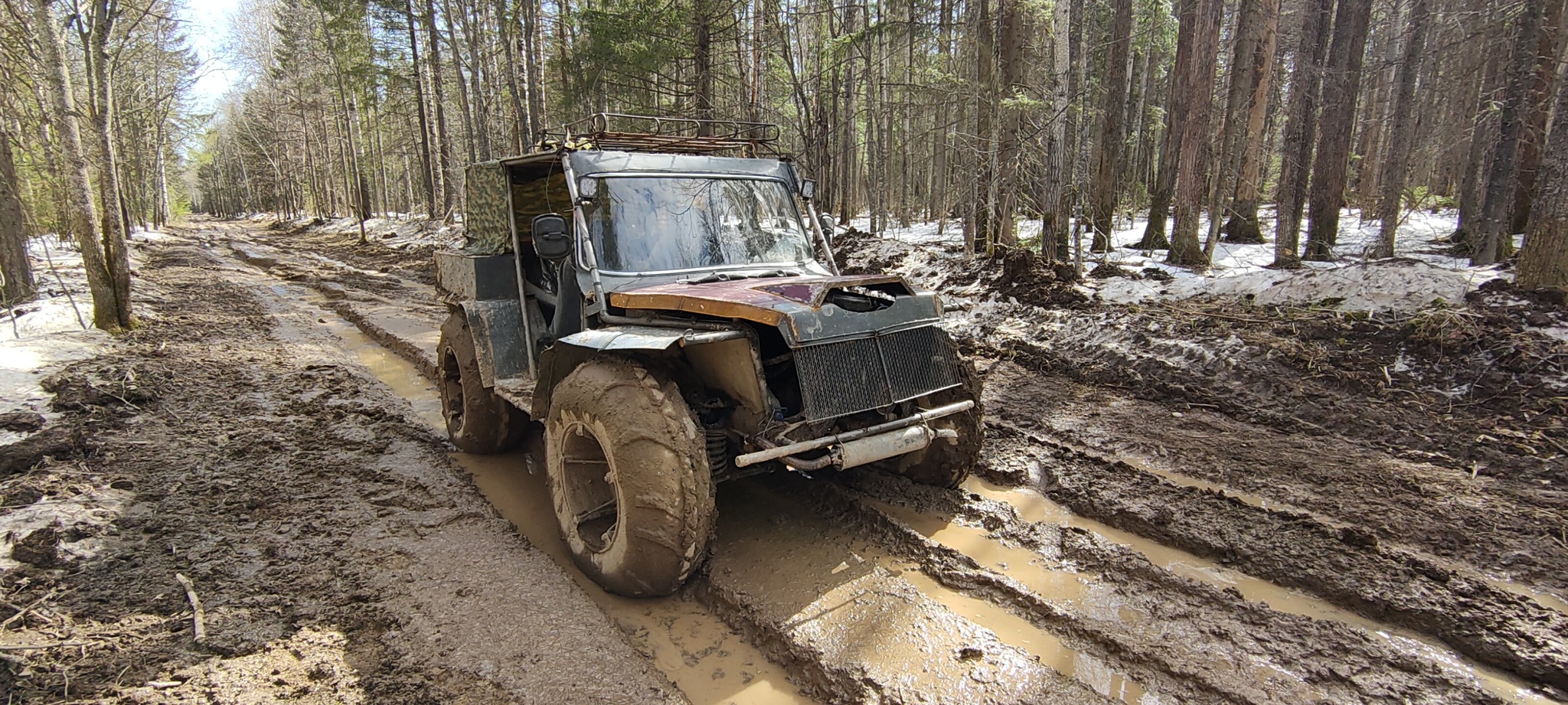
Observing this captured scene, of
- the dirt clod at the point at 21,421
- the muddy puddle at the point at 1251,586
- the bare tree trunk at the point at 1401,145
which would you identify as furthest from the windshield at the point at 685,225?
the bare tree trunk at the point at 1401,145

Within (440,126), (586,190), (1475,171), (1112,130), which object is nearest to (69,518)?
(586,190)

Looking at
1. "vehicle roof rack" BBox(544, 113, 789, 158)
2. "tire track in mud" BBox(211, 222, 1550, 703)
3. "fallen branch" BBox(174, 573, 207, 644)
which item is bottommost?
"tire track in mud" BBox(211, 222, 1550, 703)

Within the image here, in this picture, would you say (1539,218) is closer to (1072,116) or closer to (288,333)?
(1072,116)

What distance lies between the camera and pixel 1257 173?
1231cm

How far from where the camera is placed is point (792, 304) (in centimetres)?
349

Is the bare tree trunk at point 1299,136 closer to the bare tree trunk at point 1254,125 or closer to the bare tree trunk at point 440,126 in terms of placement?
the bare tree trunk at point 1254,125

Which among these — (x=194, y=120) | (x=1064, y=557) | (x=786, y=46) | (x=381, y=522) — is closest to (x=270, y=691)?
(x=381, y=522)

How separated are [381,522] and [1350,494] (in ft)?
20.3

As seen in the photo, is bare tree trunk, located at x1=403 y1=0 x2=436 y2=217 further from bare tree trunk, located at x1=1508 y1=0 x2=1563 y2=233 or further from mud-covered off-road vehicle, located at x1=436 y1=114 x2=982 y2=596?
bare tree trunk, located at x1=1508 y1=0 x2=1563 y2=233

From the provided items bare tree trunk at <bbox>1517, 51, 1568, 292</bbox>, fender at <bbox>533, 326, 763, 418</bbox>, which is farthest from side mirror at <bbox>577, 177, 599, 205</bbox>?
bare tree trunk at <bbox>1517, 51, 1568, 292</bbox>

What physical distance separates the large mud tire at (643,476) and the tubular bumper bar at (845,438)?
0.79 feet

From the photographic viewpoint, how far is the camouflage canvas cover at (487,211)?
536 cm

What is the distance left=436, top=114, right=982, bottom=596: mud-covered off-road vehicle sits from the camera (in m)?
3.35

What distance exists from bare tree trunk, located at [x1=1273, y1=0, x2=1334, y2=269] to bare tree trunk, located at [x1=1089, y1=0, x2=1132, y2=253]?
2.71 meters
